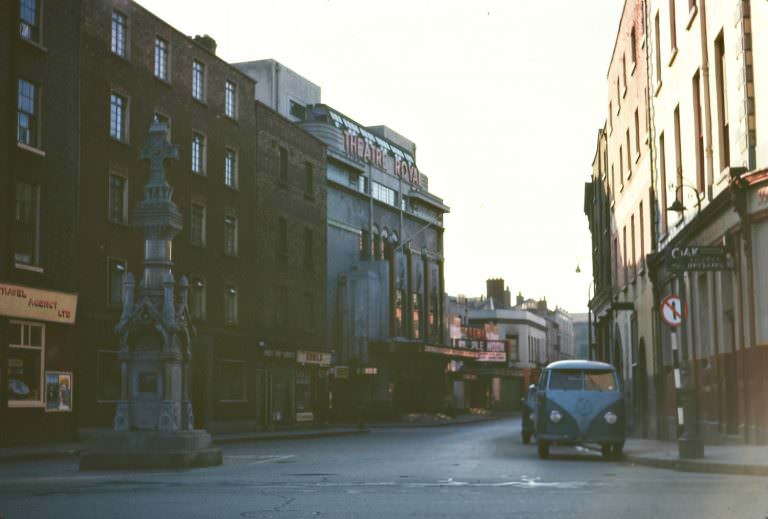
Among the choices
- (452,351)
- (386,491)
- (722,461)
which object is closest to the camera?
(386,491)

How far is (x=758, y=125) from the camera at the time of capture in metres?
21.1

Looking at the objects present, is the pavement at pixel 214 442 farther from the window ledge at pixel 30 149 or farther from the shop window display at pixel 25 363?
the window ledge at pixel 30 149

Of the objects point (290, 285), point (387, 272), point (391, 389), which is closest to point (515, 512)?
point (290, 285)

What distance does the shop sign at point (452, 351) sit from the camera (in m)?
65.5

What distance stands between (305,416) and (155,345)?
30.1 metres

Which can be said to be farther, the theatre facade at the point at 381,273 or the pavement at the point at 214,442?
the theatre facade at the point at 381,273

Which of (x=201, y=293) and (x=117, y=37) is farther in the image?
(x=201, y=293)

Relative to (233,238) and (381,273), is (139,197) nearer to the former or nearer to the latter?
(233,238)

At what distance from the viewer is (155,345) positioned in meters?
22.0

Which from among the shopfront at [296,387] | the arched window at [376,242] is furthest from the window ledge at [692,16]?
the arched window at [376,242]

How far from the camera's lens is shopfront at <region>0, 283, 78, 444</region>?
96.1 ft

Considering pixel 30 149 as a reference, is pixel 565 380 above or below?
below

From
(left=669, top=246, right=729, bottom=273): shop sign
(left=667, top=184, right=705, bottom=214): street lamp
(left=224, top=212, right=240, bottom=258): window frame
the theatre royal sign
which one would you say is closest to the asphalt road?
(left=669, top=246, right=729, bottom=273): shop sign

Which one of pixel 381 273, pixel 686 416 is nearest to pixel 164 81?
pixel 381 273
